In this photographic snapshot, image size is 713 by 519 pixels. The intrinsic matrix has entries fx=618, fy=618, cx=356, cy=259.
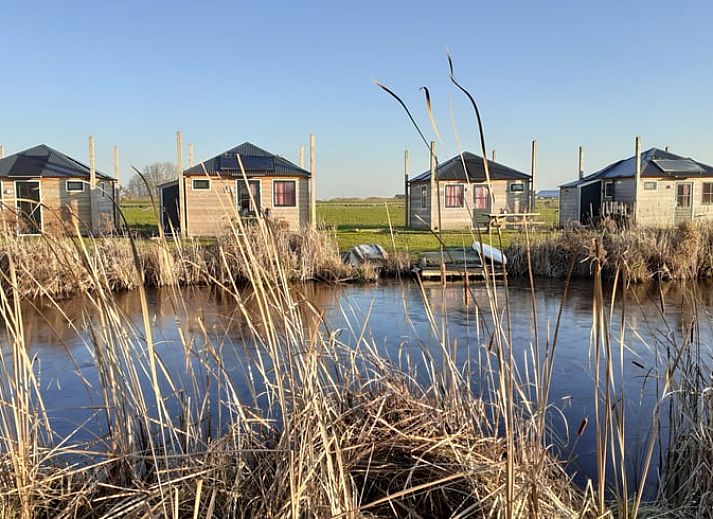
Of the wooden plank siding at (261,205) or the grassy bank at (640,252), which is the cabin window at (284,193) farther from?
the grassy bank at (640,252)

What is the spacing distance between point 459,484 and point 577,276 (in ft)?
32.1

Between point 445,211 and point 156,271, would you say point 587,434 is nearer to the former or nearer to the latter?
point 156,271

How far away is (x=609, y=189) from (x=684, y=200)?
222 cm

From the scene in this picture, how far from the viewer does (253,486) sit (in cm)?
213

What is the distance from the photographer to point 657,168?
18906mm

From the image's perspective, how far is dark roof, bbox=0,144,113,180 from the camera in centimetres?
1700

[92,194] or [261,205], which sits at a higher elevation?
[92,194]

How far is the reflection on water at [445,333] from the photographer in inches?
115

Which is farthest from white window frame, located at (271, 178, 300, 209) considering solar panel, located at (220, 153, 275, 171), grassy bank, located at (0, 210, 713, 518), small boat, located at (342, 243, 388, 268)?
grassy bank, located at (0, 210, 713, 518)

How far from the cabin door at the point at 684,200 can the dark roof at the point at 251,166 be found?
11438 mm

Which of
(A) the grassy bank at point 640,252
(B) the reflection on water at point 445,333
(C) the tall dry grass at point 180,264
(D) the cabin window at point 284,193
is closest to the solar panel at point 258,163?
(D) the cabin window at point 284,193

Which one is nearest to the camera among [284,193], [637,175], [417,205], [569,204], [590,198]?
[284,193]

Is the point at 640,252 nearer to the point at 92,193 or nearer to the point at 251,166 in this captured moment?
the point at 251,166

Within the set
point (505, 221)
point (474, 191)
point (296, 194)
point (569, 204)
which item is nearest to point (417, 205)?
point (474, 191)
